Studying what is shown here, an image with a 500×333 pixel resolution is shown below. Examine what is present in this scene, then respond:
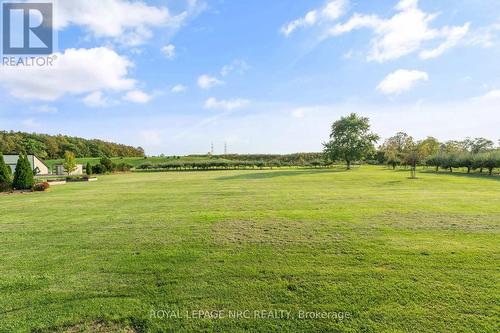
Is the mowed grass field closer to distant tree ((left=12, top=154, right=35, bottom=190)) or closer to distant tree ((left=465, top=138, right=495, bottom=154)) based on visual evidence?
distant tree ((left=12, top=154, right=35, bottom=190))

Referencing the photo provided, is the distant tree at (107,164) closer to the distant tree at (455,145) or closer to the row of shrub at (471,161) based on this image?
the row of shrub at (471,161)

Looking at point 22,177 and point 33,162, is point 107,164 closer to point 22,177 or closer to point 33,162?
point 33,162

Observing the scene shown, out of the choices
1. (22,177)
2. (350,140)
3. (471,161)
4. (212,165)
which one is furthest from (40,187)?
(471,161)

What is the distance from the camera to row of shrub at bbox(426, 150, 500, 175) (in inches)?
1280

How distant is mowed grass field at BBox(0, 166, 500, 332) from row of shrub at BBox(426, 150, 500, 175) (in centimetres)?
3352

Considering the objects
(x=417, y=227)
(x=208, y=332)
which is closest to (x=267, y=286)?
(x=208, y=332)

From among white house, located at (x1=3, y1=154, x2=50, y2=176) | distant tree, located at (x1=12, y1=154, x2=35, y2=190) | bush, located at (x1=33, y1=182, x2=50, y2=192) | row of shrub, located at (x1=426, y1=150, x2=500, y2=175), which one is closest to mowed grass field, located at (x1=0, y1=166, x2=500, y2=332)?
bush, located at (x1=33, y1=182, x2=50, y2=192)

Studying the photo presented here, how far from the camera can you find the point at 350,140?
47.2m

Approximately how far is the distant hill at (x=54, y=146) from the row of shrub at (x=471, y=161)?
9059 cm

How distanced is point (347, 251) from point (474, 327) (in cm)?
243

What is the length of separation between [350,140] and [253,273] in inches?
1852

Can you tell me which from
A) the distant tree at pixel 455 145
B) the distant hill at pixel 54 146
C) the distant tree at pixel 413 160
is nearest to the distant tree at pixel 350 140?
the distant tree at pixel 413 160

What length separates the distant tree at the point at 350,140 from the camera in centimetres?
4653

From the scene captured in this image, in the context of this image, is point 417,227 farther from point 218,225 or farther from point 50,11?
point 50,11
